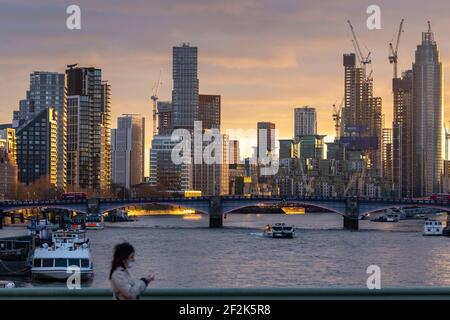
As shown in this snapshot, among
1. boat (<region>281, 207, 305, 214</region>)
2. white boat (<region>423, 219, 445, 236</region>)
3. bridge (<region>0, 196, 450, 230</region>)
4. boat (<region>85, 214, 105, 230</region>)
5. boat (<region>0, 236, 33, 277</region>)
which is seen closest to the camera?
boat (<region>0, 236, 33, 277</region>)

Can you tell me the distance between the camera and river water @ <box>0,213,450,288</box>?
27141 millimetres

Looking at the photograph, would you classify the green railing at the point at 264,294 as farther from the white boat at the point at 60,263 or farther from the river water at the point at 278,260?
the white boat at the point at 60,263

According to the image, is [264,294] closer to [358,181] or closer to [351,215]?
[351,215]

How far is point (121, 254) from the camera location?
3.39 meters

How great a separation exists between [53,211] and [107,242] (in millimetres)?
39467

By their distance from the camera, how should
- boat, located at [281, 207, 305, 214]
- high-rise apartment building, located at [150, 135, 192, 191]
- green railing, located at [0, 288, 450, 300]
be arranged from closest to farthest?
green railing, located at [0, 288, 450, 300], boat, located at [281, 207, 305, 214], high-rise apartment building, located at [150, 135, 192, 191]

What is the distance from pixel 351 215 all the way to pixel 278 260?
95.9ft

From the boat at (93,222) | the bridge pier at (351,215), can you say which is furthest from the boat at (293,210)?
the boat at (93,222)

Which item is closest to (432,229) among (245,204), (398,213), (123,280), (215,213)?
(245,204)

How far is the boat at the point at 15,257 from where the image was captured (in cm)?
2877

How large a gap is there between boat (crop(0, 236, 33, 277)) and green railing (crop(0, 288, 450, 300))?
25.0m

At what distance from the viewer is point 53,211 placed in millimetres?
85000

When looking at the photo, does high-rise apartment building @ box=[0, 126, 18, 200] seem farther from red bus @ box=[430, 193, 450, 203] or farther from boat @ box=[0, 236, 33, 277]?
boat @ box=[0, 236, 33, 277]

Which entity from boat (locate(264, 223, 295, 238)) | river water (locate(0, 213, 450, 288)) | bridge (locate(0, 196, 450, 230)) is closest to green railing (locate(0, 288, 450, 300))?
river water (locate(0, 213, 450, 288))
